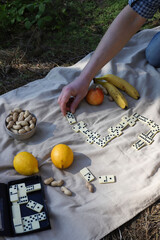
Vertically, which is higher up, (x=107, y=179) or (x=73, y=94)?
(x=73, y=94)

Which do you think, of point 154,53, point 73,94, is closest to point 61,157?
point 73,94

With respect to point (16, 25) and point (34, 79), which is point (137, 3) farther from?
point (16, 25)

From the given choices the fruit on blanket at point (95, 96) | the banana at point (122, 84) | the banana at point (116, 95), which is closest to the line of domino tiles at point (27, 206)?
the fruit on blanket at point (95, 96)

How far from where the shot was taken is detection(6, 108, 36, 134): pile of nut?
193cm

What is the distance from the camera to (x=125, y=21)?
2.03m

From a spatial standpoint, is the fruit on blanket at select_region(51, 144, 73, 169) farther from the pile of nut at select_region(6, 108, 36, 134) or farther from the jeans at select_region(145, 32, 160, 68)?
the jeans at select_region(145, 32, 160, 68)

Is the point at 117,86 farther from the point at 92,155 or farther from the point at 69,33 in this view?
the point at 69,33

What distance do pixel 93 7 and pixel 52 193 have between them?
324cm

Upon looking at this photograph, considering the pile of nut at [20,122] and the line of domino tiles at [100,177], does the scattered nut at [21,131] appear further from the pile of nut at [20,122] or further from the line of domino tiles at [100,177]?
the line of domino tiles at [100,177]

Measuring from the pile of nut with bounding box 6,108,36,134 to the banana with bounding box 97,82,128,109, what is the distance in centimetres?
80

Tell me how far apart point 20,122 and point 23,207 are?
0.63 m

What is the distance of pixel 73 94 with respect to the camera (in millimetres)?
2188

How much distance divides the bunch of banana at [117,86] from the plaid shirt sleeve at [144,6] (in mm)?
642

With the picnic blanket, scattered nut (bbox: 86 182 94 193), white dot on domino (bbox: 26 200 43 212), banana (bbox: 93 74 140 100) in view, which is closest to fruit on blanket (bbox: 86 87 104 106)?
the picnic blanket
